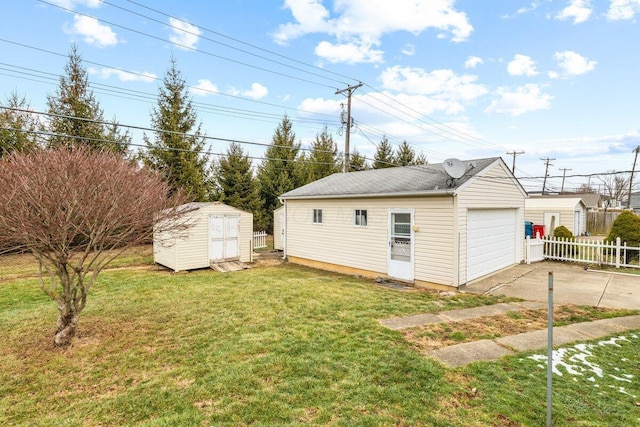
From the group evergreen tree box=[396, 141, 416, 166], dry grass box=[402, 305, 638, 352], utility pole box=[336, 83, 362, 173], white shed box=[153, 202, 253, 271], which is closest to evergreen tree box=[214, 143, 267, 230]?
utility pole box=[336, 83, 362, 173]

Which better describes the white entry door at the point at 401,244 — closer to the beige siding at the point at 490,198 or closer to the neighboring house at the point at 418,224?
the neighboring house at the point at 418,224

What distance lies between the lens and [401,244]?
9.56m

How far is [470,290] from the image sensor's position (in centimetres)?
824

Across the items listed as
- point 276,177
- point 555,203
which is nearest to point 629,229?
point 555,203

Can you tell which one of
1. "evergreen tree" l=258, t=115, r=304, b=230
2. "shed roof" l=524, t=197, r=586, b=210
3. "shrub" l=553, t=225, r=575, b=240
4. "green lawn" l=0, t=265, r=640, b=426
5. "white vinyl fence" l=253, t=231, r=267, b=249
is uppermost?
"evergreen tree" l=258, t=115, r=304, b=230

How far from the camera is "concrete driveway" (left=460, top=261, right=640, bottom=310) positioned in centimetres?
710

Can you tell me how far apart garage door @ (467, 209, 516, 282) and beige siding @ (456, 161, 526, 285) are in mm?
234

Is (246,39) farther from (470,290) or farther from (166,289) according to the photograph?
(470,290)

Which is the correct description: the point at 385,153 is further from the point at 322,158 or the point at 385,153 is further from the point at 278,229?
the point at 278,229

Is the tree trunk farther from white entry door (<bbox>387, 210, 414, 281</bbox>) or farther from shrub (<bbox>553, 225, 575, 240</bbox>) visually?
shrub (<bbox>553, 225, 575, 240</bbox>)

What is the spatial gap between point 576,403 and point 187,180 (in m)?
17.8

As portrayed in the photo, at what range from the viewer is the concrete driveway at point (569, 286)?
7.10 metres

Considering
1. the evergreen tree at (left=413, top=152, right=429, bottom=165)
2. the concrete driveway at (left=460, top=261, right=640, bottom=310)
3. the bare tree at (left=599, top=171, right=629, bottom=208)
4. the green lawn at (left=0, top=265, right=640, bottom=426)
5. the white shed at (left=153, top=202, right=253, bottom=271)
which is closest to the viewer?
the green lawn at (left=0, top=265, right=640, bottom=426)

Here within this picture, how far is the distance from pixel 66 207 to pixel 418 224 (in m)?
7.82
